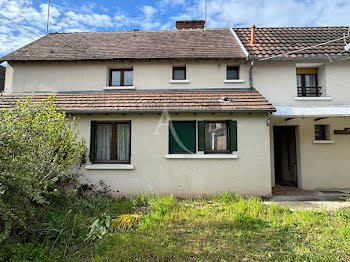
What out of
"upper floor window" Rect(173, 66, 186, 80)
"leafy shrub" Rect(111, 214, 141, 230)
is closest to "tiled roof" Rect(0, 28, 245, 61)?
"upper floor window" Rect(173, 66, 186, 80)

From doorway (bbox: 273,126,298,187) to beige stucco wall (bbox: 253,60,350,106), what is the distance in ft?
6.44

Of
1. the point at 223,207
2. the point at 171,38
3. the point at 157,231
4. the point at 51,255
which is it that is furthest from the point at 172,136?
the point at 171,38

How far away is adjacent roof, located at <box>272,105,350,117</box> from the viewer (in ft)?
27.2

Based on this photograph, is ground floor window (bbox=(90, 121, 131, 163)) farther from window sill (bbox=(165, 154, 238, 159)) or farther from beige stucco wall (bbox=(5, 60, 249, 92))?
beige stucco wall (bbox=(5, 60, 249, 92))

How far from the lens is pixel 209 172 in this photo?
8.27 metres

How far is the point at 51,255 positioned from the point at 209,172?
5776 mm

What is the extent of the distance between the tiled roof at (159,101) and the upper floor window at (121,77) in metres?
0.87

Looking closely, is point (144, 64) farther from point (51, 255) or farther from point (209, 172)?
point (51, 255)

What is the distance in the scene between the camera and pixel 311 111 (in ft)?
27.8

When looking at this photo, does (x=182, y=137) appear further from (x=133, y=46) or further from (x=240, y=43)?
(x=240, y=43)

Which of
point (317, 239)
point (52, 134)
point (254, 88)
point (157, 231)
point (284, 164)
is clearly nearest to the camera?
point (317, 239)

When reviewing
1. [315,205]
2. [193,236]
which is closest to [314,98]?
[315,205]

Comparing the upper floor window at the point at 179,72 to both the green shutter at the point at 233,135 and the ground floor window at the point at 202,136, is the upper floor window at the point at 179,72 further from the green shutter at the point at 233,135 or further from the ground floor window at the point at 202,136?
the green shutter at the point at 233,135

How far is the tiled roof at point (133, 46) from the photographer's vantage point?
388 inches
